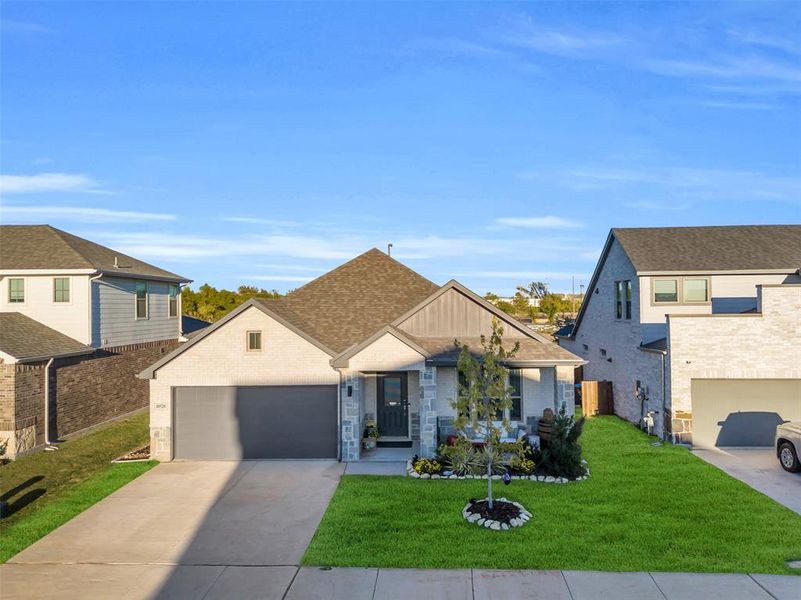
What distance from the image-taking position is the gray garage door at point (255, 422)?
16.5 metres

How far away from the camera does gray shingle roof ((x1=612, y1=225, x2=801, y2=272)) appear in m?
20.0

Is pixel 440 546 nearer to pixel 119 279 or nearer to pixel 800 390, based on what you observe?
pixel 800 390

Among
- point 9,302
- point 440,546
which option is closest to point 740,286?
point 440,546

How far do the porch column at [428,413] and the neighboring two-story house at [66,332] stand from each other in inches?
488

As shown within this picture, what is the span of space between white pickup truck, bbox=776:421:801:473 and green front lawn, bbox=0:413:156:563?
17240mm

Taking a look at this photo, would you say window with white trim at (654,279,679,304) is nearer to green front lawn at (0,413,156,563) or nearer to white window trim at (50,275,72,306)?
green front lawn at (0,413,156,563)

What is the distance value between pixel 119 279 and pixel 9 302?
3.90 metres

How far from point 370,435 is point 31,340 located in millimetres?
12058

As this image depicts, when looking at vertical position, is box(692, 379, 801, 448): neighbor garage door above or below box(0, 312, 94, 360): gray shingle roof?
below

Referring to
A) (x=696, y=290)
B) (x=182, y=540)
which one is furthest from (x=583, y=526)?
(x=696, y=290)

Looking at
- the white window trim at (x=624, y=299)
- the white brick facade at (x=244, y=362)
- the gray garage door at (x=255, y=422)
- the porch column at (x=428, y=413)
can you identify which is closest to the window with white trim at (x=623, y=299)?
the white window trim at (x=624, y=299)

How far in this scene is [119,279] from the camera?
22.9 metres

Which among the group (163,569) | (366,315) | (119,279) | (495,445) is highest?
(119,279)

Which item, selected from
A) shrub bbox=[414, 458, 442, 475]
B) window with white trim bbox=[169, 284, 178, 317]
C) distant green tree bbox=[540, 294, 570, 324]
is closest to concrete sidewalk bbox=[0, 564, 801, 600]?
shrub bbox=[414, 458, 442, 475]
